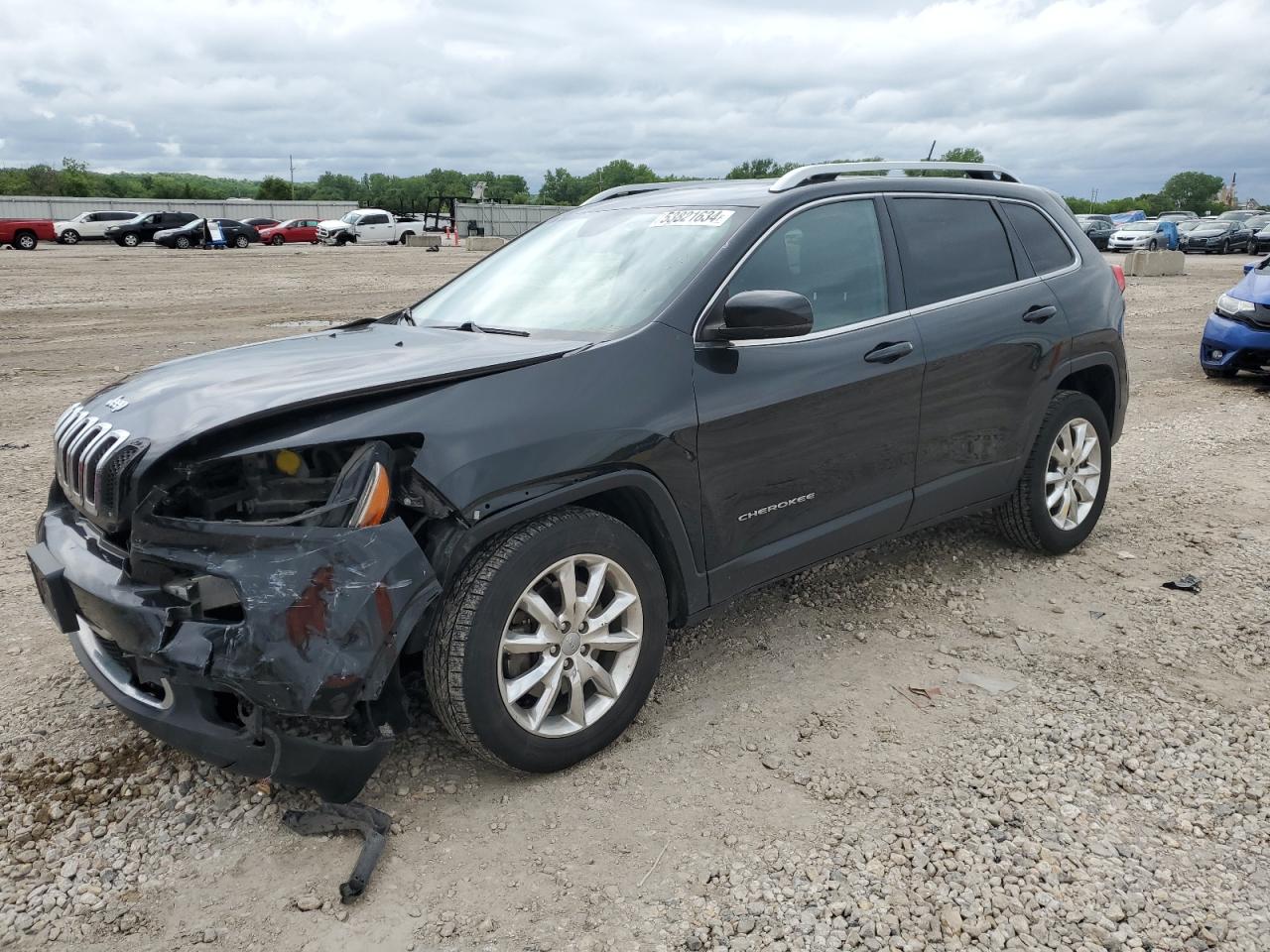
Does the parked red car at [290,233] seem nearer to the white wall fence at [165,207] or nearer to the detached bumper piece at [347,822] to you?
the white wall fence at [165,207]

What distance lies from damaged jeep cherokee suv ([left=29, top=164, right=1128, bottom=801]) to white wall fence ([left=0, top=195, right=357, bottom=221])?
52.2 meters

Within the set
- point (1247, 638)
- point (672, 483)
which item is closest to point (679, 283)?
point (672, 483)

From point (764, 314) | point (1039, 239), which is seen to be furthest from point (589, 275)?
point (1039, 239)

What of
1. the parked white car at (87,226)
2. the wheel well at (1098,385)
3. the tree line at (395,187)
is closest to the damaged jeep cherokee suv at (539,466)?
the wheel well at (1098,385)

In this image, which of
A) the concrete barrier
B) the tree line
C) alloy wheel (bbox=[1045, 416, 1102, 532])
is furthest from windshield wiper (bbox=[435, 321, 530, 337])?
the tree line

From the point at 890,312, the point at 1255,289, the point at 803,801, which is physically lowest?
the point at 803,801

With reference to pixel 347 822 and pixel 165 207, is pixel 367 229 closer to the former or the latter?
pixel 165 207

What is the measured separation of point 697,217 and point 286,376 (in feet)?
5.54

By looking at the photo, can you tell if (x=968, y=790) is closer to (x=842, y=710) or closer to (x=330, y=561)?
(x=842, y=710)

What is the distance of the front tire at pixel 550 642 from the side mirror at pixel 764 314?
0.78 meters

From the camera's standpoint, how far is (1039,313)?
4.69 metres

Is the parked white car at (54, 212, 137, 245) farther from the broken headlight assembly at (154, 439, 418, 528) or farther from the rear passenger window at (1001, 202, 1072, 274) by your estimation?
the broken headlight assembly at (154, 439, 418, 528)

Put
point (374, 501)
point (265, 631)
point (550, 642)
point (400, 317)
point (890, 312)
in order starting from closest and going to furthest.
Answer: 1. point (265, 631)
2. point (374, 501)
3. point (550, 642)
4. point (890, 312)
5. point (400, 317)

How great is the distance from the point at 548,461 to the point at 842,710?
152cm
